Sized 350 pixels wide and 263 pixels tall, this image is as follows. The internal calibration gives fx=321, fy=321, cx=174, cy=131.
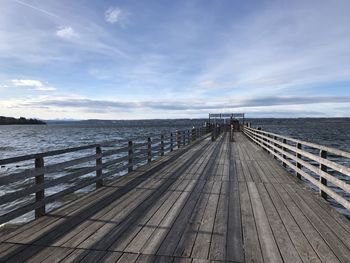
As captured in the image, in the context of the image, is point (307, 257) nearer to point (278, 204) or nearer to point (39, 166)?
point (278, 204)

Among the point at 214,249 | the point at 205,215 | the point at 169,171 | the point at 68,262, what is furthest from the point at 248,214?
the point at 169,171

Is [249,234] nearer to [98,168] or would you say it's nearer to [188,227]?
[188,227]

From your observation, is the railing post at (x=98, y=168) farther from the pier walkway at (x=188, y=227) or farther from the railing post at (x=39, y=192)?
the railing post at (x=39, y=192)

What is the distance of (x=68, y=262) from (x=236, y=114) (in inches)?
1353

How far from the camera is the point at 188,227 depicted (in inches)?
179

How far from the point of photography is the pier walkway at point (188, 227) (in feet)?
12.1

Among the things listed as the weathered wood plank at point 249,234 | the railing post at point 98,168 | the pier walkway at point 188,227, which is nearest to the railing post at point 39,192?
the pier walkway at point 188,227

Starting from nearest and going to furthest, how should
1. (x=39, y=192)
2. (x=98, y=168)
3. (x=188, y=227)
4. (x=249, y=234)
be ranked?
1. (x=249, y=234)
2. (x=188, y=227)
3. (x=39, y=192)
4. (x=98, y=168)

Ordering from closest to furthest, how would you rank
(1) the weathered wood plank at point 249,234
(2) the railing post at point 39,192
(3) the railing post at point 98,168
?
(1) the weathered wood plank at point 249,234 < (2) the railing post at point 39,192 < (3) the railing post at point 98,168

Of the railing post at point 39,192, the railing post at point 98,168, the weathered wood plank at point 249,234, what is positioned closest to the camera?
the weathered wood plank at point 249,234

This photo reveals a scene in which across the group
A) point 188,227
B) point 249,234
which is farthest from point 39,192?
point 249,234

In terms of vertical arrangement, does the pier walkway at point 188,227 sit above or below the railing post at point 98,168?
below

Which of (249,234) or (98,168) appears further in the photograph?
(98,168)

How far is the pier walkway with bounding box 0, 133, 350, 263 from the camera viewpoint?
369 cm
